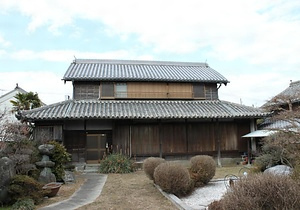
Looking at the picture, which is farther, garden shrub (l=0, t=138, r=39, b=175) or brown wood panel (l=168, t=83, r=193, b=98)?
brown wood panel (l=168, t=83, r=193, b=98)

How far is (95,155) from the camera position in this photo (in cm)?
1579

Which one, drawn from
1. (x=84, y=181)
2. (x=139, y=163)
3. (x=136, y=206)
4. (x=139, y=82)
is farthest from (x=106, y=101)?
(x=136, y=206)

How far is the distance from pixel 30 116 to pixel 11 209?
26.2ft

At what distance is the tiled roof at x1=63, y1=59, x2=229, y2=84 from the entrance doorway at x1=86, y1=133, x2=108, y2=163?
3692 millimetres

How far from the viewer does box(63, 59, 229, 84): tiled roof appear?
17.0m

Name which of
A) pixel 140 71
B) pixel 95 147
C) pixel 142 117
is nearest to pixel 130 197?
pixel 142 117

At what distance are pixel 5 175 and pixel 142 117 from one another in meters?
8.25

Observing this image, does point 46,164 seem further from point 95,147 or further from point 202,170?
point 95,147

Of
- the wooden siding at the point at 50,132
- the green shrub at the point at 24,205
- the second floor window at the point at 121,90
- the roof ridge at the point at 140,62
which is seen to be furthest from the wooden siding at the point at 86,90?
the green shrub at the point at 24,205

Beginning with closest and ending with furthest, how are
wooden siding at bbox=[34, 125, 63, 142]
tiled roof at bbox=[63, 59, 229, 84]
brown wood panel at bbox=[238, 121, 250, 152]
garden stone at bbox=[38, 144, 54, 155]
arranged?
garden stone at bbox=[38, 144, 54, 155] → wooden siding at bbox=[34, 125, 63, 142] → brown wood panel at bbox=[238, 121, 250, 152] → tiled roof at bbox=[63, 59, 229, 84]

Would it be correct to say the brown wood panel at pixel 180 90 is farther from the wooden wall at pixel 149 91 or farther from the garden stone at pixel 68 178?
the garden stone at pixel 68 178

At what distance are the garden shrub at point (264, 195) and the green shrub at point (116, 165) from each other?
400 inches

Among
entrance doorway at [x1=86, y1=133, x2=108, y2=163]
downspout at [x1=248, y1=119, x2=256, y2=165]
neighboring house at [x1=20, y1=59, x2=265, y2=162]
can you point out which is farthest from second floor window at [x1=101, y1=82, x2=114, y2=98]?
downspout at [x1=248, y1=119, x2=256, y2=165]

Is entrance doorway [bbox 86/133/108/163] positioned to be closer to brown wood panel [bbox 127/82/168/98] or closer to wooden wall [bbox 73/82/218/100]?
wooden wall [bbox 73/82/218/100]
